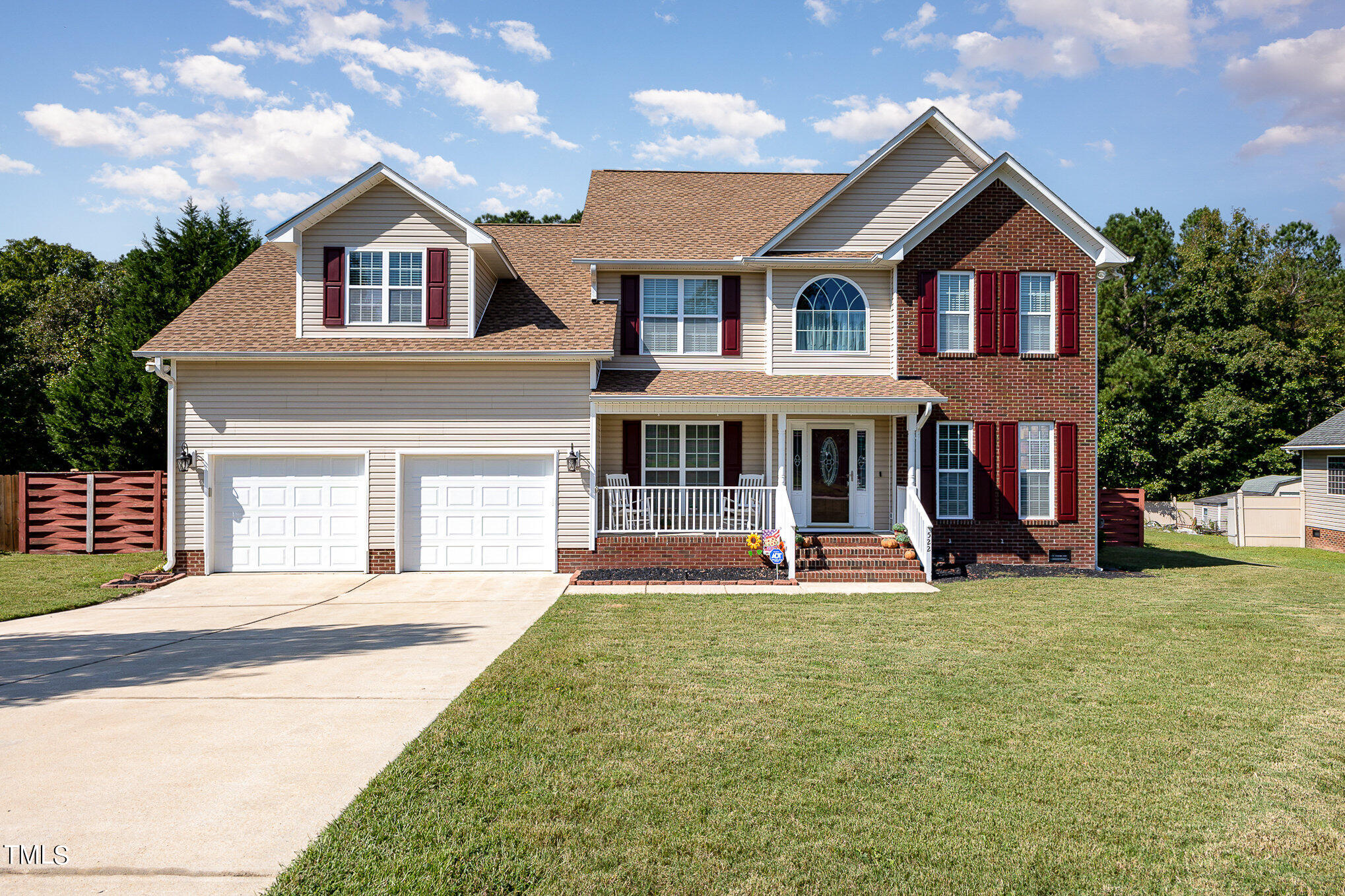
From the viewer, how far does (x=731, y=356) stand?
16.2 metres

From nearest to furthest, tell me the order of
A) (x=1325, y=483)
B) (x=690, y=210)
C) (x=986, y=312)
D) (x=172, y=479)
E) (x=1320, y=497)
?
(x=172, y=479)
(x=986, y=312)
(x=690, y=210)
(x=1325, y=483)
(x=1320, y=497)

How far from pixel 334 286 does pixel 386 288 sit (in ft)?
3.10

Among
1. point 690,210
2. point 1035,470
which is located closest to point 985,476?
point 1035,470

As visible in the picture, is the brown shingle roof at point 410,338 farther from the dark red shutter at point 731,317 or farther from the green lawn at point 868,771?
the green lawn at point 868,771

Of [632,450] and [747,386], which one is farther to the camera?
[632,450]

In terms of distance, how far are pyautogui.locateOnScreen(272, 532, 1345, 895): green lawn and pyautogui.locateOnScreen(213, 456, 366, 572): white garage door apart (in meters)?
7.54

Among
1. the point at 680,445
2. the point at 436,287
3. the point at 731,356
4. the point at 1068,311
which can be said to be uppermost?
the point at 436,287

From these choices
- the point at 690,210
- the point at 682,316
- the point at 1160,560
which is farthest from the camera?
the point at 690,210

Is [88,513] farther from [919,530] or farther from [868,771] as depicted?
[868,771]

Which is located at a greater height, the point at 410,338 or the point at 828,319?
the point at 828,319

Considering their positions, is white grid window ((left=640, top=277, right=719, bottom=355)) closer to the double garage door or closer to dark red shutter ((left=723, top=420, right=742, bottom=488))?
dark red shutter ((left=723, top=420, right=742, bottom=488))

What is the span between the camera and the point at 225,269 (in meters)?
25.3

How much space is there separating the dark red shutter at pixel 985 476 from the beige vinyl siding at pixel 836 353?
2.28 m

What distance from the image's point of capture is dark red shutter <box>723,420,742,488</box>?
16.1 meters
